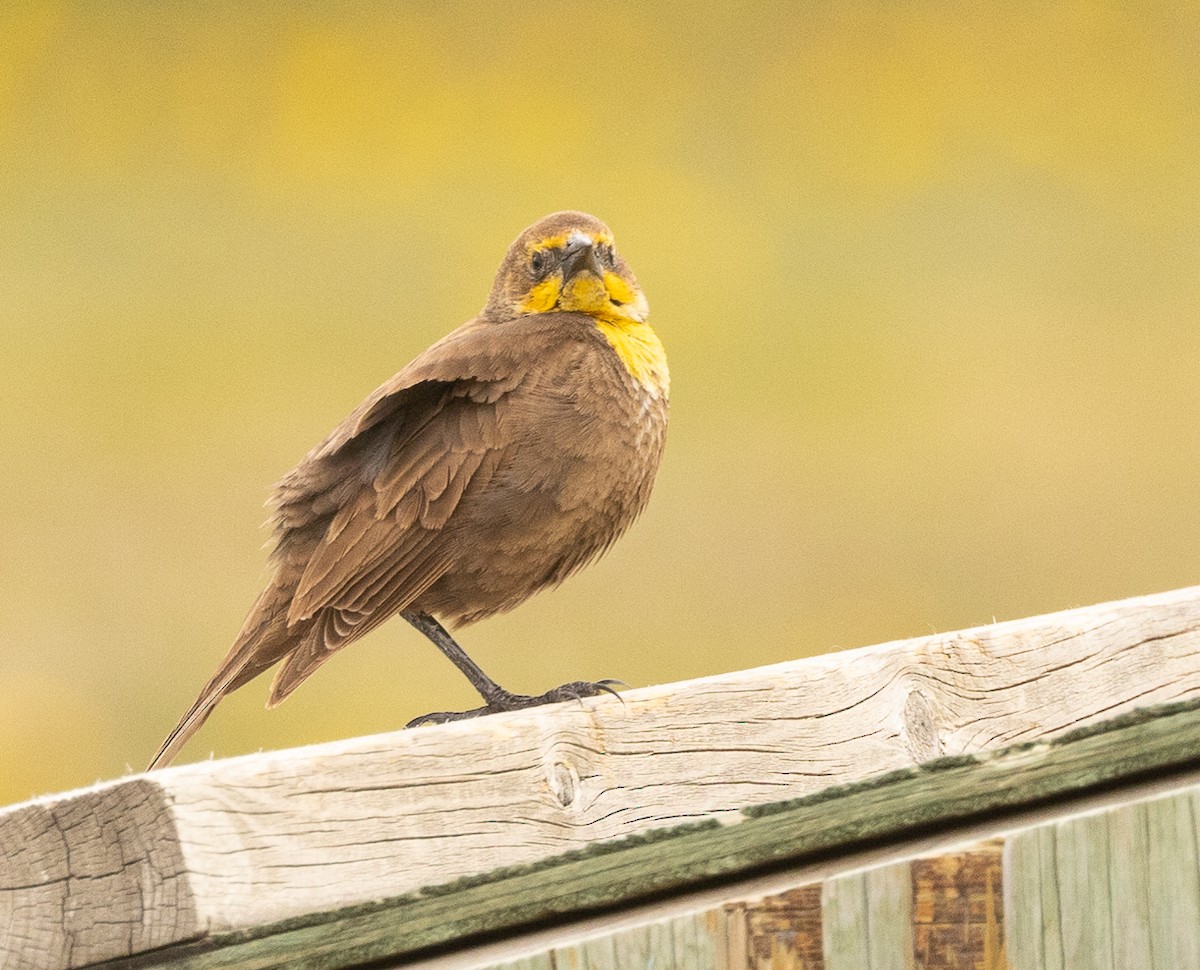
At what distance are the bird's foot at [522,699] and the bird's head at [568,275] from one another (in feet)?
2.79

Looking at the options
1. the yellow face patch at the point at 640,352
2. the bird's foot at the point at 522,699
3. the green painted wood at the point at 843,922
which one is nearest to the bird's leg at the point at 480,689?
the bird's foot at the point at 522,699

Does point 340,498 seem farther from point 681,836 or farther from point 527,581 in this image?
point 681,836

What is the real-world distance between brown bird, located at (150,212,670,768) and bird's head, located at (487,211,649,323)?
0.23 metres

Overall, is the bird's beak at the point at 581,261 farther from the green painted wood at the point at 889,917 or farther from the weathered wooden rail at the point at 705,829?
the green painted wood at the point at 889,917

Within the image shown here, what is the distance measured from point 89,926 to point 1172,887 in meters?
1.12

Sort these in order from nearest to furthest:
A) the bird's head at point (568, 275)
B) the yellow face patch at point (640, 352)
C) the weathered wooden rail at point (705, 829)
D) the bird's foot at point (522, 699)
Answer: the weathered wooden rail at point (705, 829) < the bird's foot at point (522, 699) < the yellow face patch at point (640, 352) < the bird's head at point (568, 275)

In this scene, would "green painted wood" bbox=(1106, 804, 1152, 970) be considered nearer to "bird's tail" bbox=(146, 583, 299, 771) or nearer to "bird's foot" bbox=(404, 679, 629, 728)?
"bird's foot" bbox=(404, 679, 629, 728)

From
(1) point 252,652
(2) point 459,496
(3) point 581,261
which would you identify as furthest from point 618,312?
(1) point 252,652

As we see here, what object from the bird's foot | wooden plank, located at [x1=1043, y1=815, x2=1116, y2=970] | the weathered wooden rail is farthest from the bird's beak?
wooden plank, located at [x1=1043, y1=815, x2=1116, y2=970]

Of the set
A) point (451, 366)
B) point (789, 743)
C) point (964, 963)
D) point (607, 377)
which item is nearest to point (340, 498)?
point (451, 366)

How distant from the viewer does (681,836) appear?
1836 millimetres

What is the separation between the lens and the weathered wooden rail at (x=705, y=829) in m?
1.48

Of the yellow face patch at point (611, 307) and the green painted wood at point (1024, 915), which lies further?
the yellow face patch at point (611, 307)

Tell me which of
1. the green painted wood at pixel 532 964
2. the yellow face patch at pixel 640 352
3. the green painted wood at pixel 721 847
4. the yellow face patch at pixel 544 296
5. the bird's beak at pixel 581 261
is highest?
the bird's beak at pixel 581 261
